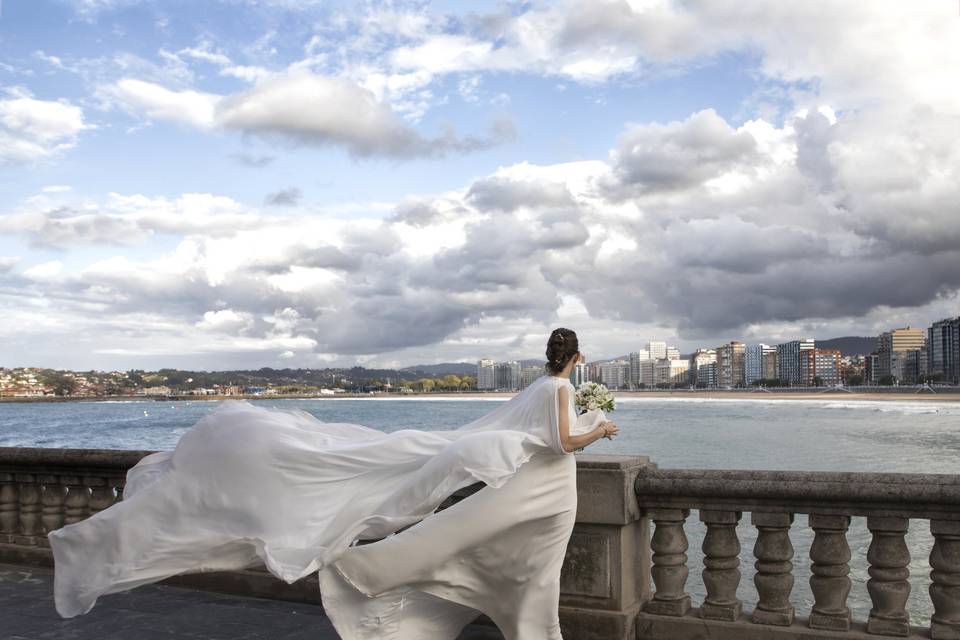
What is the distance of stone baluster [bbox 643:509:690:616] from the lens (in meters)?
5.05

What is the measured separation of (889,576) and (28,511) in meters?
6.58

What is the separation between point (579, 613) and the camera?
499cm

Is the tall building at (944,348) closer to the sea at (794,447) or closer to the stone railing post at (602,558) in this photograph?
the sea at (794,447)

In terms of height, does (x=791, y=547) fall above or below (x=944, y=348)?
below

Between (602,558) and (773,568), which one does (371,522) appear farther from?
(773,568)

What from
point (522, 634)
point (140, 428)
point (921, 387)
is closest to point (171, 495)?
point (522, 634)

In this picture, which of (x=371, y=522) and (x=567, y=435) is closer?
(x=567, y=435)

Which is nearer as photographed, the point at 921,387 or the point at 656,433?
the point at 656,433

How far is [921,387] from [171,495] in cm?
17100

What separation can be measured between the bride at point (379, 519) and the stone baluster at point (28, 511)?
2627mm

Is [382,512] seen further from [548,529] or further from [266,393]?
[266,393]

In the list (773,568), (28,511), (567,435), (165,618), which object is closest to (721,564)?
(773,568)

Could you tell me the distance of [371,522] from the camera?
455 centimetres

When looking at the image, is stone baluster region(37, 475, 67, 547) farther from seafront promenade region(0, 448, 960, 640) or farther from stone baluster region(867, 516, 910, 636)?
stone baluster region(867, 516, 910, 636)
